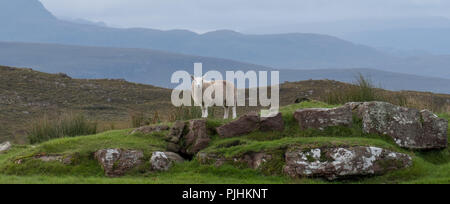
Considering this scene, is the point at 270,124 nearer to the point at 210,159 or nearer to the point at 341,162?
the point at 210,159

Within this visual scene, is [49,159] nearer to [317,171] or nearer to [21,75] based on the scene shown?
[317,171]

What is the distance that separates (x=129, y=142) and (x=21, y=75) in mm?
47525

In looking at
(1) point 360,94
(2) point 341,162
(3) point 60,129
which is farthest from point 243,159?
(3) point 60,129

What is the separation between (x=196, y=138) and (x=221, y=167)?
194 centimetres

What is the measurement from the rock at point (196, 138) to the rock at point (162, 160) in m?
→ 0.66

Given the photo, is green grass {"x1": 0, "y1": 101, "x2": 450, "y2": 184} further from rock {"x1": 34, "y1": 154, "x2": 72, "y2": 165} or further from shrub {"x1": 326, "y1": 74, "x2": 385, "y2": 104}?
shrub {"x1": 326, "y1": 74, "x2": 385, "y2": 104}

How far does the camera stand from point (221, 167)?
46.8ft

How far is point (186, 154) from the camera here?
15.8 meters

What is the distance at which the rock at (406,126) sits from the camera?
1527 centimetres

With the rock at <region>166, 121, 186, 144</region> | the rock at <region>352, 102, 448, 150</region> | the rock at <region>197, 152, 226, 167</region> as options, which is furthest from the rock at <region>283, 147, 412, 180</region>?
the rock at <region>166, 121, 186, 144</region>

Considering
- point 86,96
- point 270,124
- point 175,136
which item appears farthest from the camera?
point 86,96
